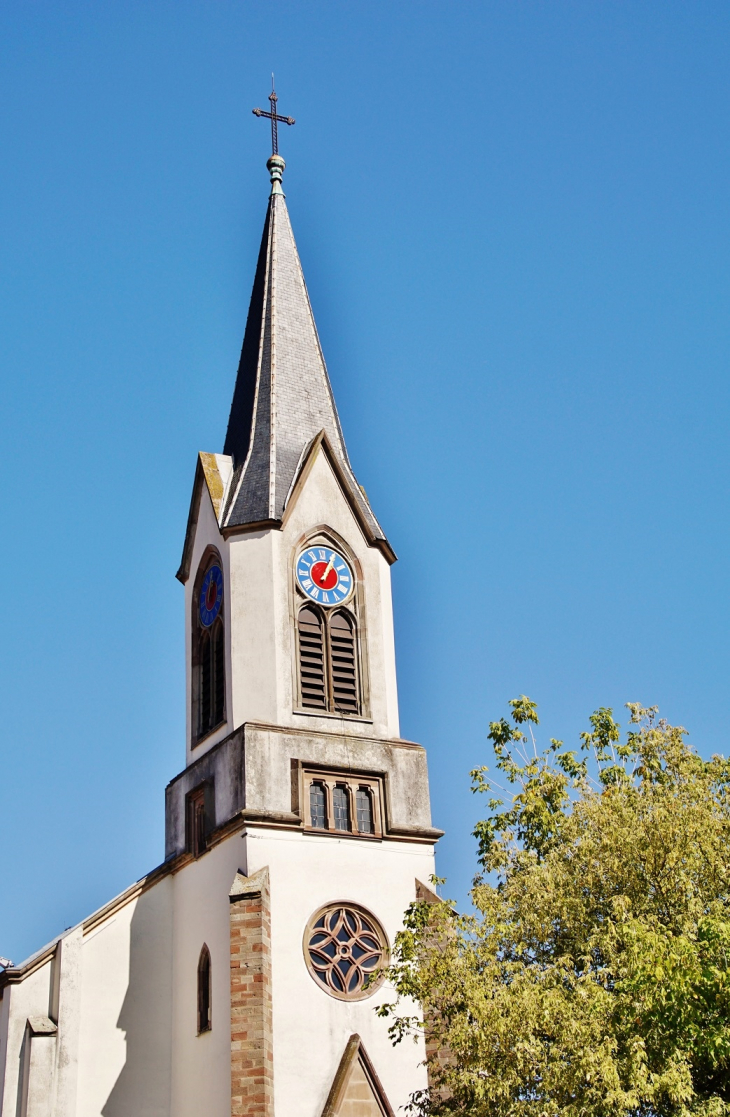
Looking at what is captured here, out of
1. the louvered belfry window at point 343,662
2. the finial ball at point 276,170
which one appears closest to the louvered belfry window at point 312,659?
the louvered belfry window at point 343,662

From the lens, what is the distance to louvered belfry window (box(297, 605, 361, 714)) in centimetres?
3008

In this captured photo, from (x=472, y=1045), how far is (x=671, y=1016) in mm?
2916

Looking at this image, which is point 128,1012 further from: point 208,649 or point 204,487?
point 204,487

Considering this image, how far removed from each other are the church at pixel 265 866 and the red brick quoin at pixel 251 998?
4 centimetres

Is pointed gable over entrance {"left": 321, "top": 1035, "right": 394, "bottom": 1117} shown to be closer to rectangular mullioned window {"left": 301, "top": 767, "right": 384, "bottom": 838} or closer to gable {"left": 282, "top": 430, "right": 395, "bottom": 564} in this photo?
rectangular mullioned window {"left": 301, "top": 767, "right": 384, "bottom": 838}

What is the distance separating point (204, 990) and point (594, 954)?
8.95 m

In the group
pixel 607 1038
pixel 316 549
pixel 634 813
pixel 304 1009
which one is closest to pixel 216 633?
pixel 316 549

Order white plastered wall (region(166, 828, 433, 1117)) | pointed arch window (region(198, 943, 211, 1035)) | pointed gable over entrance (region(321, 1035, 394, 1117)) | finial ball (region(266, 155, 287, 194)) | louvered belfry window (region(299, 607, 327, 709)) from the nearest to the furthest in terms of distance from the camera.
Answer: pointed gable over entrance (region(321, 1035, 394, 1117))
white plastered wall (region(166, 828, 433, 1117))
pointed arch window (region(198, 943, 211, 1035))
louvered belfry window (region(299, 607, 327, 709))
finial ball (region(266, 155, 287, 194))

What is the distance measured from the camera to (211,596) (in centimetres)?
3225

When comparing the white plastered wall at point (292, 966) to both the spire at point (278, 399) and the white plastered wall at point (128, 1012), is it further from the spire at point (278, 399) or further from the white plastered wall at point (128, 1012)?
the spire at point (278, 399)

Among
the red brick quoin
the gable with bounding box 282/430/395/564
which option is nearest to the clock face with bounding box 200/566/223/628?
Result: the gable with bounding box 282/430/395/564

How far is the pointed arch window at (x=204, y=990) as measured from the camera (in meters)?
27.4

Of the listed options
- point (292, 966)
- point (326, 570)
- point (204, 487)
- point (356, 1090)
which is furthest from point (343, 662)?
point (356, 1090)

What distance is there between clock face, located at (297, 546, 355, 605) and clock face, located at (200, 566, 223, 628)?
1.94 meters
